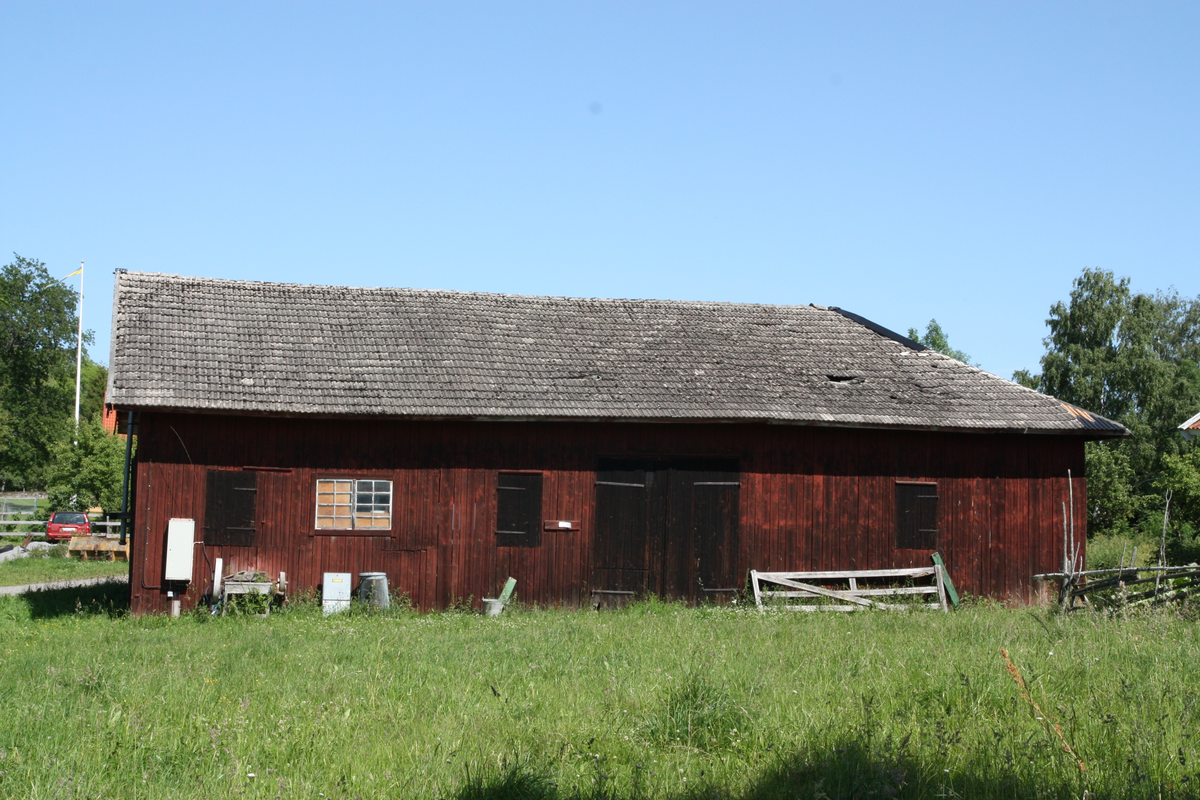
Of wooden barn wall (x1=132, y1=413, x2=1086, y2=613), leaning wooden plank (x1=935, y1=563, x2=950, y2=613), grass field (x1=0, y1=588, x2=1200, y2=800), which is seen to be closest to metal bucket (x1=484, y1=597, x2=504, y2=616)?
wooden barn wall (x1=132, y1=413, x2=1086, y2=613)

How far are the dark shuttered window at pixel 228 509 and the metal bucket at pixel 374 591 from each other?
5.86 ft

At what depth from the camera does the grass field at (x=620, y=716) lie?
5.45 m

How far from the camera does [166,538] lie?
45.9 feet

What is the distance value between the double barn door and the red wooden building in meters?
0.03

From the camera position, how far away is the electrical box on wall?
538 inches

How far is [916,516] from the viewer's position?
1586cm

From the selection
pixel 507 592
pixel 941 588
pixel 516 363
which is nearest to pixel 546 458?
pixel 516 363

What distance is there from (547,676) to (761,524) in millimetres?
7570

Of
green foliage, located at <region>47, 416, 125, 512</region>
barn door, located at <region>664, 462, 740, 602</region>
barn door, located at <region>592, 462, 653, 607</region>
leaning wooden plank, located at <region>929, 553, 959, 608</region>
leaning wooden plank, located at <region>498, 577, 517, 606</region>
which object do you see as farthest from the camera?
green foliage, located at <region>47, 416, 125, 512</region>

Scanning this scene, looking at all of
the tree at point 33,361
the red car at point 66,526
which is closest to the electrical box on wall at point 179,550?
the red car at point 66,526

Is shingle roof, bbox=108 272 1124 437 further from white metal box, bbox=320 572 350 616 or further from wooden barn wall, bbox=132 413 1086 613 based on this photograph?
white metal box, bbox=320 572 350 616

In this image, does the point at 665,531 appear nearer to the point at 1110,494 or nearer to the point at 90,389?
the point at 1110,494

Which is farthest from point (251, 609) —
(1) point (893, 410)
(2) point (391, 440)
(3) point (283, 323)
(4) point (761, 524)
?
(1) point (893, 410)

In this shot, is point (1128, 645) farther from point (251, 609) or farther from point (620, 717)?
point (251, 609)
